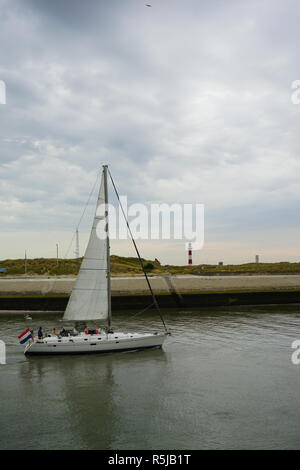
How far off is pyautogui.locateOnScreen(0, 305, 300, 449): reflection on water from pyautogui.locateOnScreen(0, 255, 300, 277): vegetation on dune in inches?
2564

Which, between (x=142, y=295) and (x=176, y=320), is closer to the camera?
(x=176, y=320)

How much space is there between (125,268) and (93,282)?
8057 cm

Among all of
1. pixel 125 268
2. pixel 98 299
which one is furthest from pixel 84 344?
pixel 125 268

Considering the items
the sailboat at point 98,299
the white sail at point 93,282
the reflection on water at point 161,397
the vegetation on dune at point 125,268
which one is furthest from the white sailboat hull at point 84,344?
the vegetation on dune at point 125,268

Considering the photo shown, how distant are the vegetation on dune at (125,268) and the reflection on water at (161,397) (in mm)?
65130

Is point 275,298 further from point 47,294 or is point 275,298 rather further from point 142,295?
point 47,294

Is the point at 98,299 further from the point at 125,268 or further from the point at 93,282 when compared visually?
the point at 125,268

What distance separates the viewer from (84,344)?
29359 millimetres

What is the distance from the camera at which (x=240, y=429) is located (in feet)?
55.6

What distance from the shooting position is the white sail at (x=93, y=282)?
31.4 meters

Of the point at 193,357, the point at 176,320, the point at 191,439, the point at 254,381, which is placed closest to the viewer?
the point at 191,439

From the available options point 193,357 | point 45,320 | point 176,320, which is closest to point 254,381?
point 193,357
